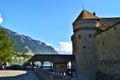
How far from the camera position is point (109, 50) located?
45875 millimetres

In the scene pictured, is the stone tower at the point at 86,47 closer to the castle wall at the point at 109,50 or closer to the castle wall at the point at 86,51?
the castle wall at the point at 86,51

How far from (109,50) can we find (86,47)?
9.45 meters

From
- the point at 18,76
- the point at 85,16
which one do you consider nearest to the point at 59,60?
the point at 85,16

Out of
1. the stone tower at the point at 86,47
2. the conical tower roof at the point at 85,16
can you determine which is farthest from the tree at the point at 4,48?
the conical tower roof at the point at 85,16

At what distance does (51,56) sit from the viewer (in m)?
67.8

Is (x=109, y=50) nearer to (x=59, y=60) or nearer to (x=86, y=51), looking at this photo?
(x=86, y=51)

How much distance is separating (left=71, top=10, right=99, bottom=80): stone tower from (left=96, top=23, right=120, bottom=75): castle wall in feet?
6.11

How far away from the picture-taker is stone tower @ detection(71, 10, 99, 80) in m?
54.3

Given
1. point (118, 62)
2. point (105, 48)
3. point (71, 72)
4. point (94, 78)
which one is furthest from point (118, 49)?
point (71, 72)

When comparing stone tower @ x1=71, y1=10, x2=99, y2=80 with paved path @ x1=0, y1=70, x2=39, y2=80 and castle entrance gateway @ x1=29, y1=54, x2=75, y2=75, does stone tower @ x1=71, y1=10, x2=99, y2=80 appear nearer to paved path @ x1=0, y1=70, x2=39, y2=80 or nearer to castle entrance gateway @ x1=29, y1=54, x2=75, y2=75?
castle entrance gateway @ x1=29, y1=54, x2=75, y2=75

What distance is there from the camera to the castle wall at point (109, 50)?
42406 mm

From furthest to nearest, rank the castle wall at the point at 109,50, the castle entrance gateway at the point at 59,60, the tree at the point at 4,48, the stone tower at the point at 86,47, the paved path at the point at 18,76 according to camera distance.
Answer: the castle entrance gateway at the point at 59,60
the tree at the point at 4,48
the stone tower at the point at 86,47
the castle wall at the point at 109,50
the paved path at the point at 18,76

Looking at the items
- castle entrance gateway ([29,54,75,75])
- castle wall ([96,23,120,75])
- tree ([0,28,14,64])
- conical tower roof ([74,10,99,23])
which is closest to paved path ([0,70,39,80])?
castle wall ([96,23,120,75])

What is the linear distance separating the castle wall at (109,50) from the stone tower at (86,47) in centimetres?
186
